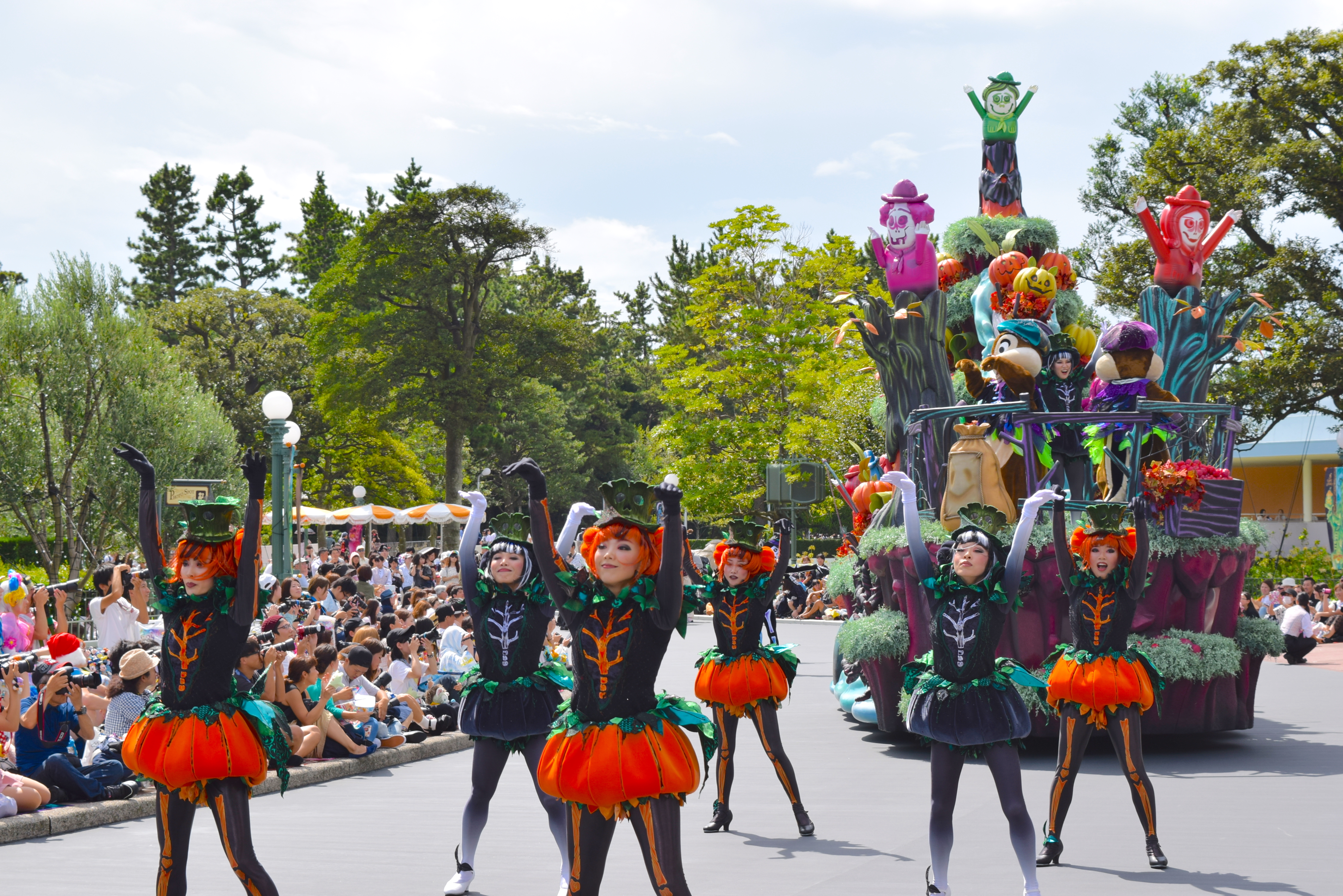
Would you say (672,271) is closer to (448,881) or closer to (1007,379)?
(1007,379)

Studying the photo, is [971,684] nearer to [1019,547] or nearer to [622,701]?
[1019,547]

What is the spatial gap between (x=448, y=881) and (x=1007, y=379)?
6.44 metres

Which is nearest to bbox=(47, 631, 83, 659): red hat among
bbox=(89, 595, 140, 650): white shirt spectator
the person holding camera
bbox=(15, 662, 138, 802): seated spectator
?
bbox=(15, 662, 138, 802): seated spectator

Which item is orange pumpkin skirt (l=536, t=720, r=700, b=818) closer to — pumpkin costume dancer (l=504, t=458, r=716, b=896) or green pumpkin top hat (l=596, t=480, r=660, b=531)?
pumpkin costume dancer (l=504, t=458, r=716, b=896)

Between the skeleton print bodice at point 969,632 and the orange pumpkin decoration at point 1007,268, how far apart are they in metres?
7.22

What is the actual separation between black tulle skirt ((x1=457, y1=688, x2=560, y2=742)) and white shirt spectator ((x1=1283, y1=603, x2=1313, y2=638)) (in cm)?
1642

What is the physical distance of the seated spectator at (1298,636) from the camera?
1919cm

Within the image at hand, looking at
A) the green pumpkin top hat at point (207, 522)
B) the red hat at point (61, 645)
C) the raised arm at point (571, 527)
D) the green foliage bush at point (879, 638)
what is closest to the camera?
the green pumpkin top hat at point (207, 522)

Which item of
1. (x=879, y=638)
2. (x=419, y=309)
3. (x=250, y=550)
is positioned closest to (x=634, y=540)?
(x=250, y=550)

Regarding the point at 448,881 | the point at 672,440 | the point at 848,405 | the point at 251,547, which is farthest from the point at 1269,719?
the point at 672,440

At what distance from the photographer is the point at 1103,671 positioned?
21.6 ft

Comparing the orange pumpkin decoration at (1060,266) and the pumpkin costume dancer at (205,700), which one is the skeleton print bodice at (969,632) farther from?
the orange pumpkin decoration at (1060,266)

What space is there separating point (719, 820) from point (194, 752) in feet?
12.1

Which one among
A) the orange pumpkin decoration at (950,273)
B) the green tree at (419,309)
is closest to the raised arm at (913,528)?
the orange pumpkin decoration at (950,273)
